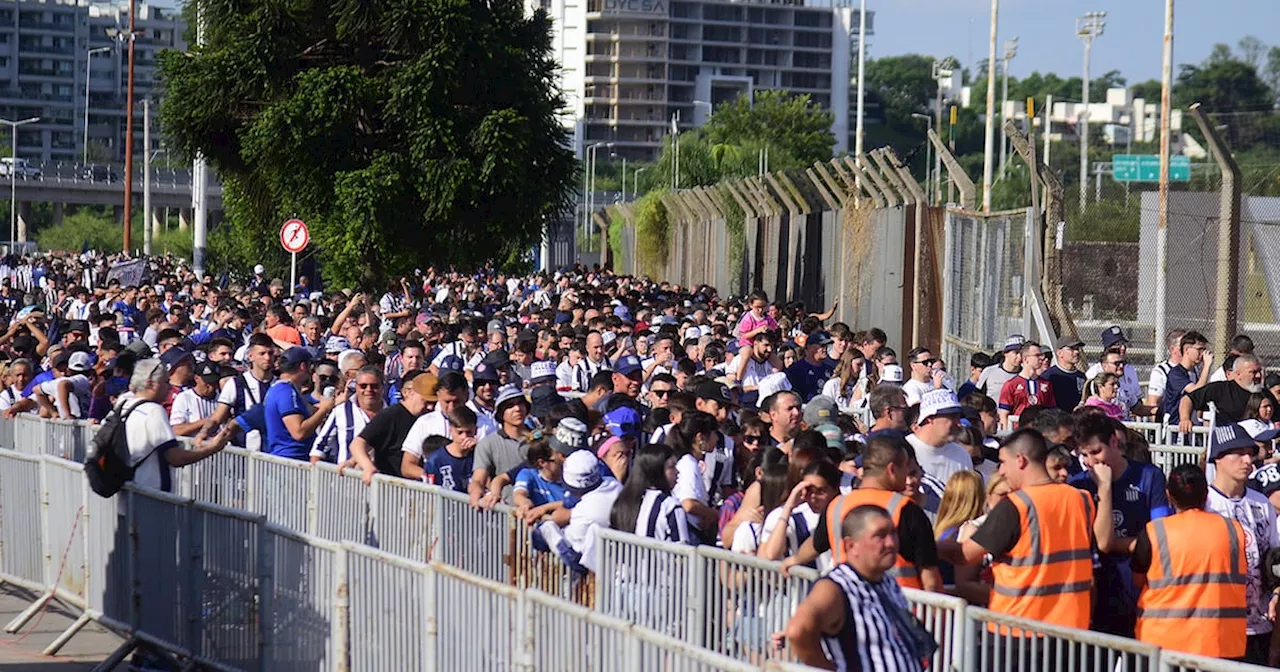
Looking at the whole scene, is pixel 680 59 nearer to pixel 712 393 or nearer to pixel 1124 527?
pixel 712 393

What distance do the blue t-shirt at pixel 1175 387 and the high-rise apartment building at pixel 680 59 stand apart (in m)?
145

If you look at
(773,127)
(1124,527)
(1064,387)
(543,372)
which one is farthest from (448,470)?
(773,127)

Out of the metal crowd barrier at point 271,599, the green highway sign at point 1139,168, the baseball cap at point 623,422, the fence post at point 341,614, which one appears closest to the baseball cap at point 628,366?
the baseball cap at point 623,422

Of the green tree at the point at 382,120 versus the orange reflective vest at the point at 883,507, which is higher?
the green tree at the point at 382,120

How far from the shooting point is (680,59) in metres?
170

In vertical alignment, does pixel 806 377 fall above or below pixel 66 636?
above

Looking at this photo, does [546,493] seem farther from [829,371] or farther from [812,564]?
[829,371]

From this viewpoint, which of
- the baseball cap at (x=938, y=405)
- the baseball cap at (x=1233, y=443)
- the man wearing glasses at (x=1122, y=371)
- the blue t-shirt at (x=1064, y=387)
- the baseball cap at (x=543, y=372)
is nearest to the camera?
the baseball cap at (x=1233, y=443)

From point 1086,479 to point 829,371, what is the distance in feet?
29.4

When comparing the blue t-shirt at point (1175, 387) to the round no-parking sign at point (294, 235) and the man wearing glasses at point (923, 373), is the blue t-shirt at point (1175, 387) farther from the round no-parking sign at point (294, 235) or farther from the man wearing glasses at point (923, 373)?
the round no-parking sign at point (294, 235)

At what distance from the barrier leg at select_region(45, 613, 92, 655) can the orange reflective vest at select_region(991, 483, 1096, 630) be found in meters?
5.80

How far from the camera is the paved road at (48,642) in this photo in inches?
419

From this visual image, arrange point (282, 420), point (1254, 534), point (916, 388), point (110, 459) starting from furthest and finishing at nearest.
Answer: point (916, 388)
point (282, 420)
point (110, 459)
point (1254, 534)

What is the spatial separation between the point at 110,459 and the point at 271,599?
55.2 inches
